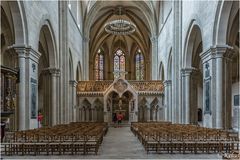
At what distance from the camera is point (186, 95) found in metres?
25.7

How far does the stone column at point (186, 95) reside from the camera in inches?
1014

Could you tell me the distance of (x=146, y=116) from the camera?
3950cm

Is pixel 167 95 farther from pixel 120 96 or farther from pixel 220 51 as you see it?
pixel 220 51

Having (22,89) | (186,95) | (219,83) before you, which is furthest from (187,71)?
(22,89)

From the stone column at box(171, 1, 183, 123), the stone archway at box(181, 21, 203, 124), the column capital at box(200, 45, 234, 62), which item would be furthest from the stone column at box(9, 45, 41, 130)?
the stone column at box(171, 1, 183, 123)

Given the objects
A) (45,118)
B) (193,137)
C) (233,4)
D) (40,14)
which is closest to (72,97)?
(45,118)

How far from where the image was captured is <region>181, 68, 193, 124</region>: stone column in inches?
1014

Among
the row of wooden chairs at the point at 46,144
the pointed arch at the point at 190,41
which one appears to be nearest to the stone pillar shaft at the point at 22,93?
the row of wooden chairs at the point at 46,144

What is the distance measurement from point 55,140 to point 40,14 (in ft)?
33.6

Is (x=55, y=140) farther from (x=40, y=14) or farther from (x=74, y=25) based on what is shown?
(x=74, y=25)

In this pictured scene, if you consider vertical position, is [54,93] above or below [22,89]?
below

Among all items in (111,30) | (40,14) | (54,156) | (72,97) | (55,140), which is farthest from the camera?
(111,30)

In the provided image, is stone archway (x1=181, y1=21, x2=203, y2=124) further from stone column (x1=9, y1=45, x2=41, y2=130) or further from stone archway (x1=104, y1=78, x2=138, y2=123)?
stone archway (x1=104, y1=78, x2=138, y2=123)

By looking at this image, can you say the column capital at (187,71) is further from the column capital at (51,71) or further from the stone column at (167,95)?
the column capital at (51,71)
